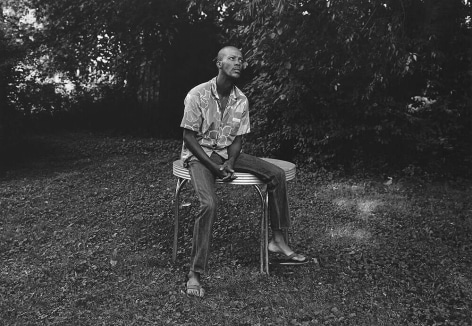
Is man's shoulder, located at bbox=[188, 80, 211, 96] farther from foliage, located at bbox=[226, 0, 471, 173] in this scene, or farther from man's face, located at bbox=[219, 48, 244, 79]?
foliage, located at bbox=[226, 0, 471, 173]

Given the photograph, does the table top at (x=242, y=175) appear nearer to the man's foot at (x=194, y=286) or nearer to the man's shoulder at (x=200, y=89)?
the man's shoulder at (x=200, y=89)

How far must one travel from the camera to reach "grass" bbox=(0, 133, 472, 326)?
365cm

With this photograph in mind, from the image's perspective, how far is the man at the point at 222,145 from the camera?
409cm

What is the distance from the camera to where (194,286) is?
3889 millimetres

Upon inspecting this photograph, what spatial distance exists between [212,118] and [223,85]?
27cm

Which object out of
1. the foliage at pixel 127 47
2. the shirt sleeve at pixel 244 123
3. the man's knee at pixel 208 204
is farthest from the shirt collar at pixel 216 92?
the foliage at pixel 127 47

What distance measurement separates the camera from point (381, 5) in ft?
21.4

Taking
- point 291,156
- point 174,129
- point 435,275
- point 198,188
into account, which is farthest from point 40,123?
point 435,275

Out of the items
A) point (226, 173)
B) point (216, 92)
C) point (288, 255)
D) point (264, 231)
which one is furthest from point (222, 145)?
point (288, 255)

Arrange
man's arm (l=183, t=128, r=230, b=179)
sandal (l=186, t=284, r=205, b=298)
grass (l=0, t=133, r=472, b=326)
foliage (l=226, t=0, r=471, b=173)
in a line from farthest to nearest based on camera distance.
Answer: foliage (l=226, t=0, r=471, b=173) < man's arm (l=183, t=128, r=230, b=179) < sandal (l=186, t=284, r=205, b=298) < grass (l=0, t=133, r=472, b=326)

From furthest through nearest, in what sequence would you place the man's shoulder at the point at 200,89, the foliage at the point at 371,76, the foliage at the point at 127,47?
1. the foliage at the point at 127,47
2. the foliage at the point at 371,76
3. the man's shoulder at the point at 200,89

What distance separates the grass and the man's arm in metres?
0.80

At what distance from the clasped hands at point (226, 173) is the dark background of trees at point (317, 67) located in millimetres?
1744

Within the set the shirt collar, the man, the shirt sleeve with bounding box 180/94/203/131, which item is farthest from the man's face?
the shirt sleeve with bounding box 180/94/203/131
